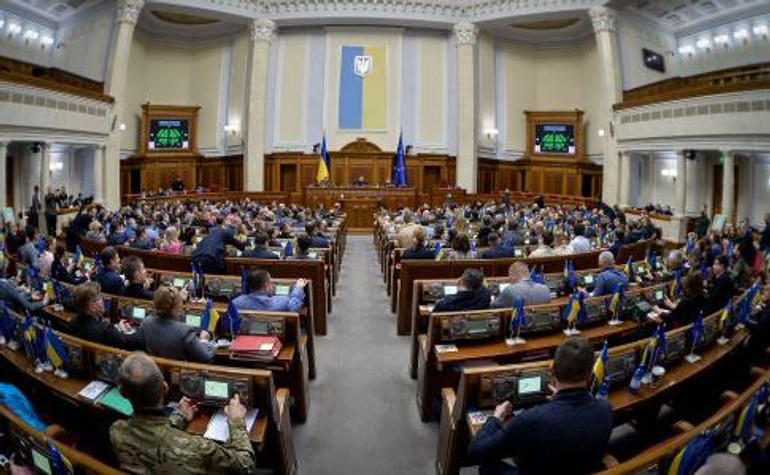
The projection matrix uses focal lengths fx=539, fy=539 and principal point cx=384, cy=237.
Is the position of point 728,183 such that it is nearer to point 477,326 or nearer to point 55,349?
point 477,326

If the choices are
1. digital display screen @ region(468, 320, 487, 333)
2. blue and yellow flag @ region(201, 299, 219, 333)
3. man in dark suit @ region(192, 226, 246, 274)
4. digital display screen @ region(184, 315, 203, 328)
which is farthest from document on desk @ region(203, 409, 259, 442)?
man in dark suit @ region(192, 226, 246, 274)

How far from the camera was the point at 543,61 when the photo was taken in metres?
24.8

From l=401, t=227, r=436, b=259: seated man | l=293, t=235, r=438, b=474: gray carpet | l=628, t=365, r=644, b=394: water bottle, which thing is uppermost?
l=401, t=227, r=436, b=259: seated man

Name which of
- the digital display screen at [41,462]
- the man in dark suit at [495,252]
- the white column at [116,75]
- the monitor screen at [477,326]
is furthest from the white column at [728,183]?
the white column at [116,75]

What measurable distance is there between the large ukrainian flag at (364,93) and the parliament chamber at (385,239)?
124 mm

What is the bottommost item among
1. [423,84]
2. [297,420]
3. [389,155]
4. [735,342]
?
[297,420]

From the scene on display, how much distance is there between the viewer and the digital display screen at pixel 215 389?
3279 millimetres

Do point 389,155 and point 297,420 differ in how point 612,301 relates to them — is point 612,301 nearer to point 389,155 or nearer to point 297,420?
point 297,420

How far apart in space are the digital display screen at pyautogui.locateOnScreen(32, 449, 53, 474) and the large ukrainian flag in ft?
68.4

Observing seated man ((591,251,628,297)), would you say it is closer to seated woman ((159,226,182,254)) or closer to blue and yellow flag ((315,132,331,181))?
seated woman ((159,226,182,254))

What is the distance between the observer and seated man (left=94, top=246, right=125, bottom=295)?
5.77m

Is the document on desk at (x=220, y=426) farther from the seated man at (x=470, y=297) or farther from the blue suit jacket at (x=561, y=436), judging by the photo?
the seated man at (x=470, y=297)

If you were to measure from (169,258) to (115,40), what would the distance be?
562 inches

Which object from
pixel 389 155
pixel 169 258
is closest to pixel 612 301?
pixel 169 258
